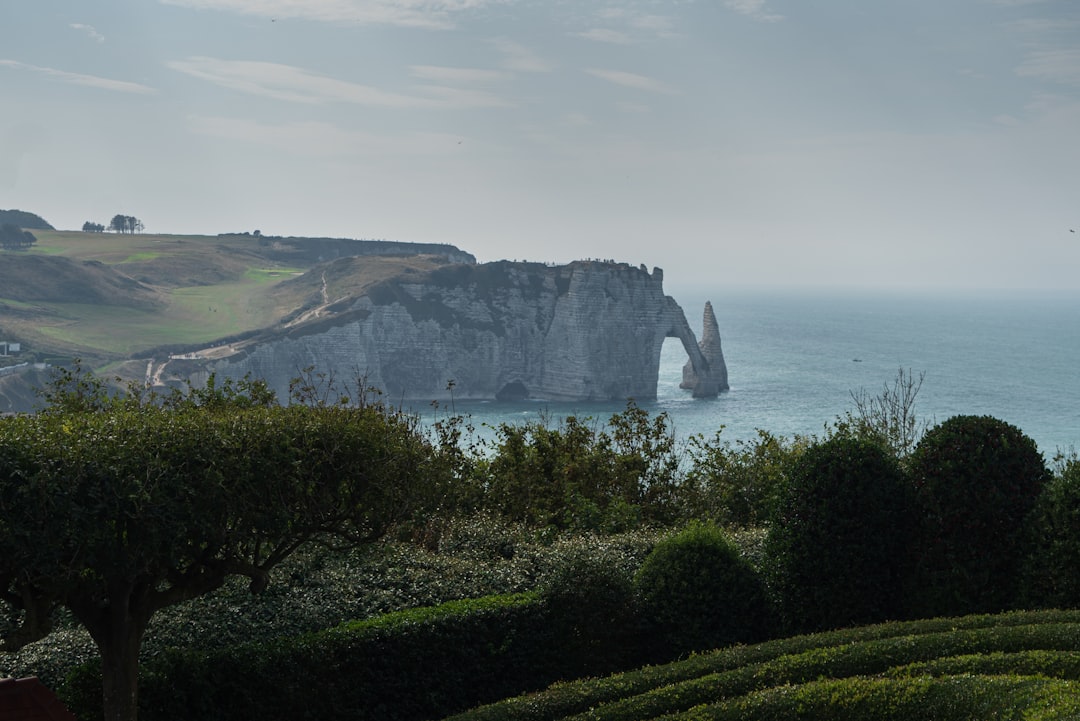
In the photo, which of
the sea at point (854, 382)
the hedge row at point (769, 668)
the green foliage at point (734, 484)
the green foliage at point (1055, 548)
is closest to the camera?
the hedge row at point (769, 668)

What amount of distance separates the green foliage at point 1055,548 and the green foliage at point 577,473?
6908mm

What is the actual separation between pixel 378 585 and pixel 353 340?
80.7 metres

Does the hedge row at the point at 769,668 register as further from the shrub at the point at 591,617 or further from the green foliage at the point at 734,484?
the green foliage at the point at 734,484

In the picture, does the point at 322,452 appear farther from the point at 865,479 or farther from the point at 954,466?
the point at 954,466

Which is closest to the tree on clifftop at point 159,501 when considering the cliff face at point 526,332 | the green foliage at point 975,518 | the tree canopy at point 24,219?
the green foliage at point 975,518

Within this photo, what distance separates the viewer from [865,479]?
11094mm

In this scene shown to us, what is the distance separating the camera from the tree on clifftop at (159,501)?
703 cm

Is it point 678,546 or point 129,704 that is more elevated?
point 678,546

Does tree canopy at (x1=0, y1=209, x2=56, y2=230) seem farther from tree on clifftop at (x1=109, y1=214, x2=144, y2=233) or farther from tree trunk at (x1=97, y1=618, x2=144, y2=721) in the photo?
tree trunk at (x1=97, y1=618, x2=144, y2=721)

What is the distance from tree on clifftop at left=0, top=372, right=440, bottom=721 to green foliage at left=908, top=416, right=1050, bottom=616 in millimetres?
6131

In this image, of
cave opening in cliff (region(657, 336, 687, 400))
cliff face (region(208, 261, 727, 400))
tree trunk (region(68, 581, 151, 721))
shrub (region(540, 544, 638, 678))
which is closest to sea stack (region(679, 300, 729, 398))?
cliff face (region(208, 261, 727, 400))

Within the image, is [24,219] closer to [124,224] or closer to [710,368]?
[124,224]

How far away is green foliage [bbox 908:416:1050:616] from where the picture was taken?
422 inches

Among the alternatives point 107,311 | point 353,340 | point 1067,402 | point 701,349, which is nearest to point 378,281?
point 353,340
